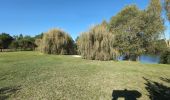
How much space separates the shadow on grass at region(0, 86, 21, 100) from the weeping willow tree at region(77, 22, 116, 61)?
11.2 meters

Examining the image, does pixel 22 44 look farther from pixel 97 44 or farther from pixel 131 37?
pixel 97 44

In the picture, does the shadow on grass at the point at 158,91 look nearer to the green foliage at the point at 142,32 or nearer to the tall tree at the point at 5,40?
the green foliage at the point at 142,32

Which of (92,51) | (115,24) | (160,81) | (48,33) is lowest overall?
(160,81)

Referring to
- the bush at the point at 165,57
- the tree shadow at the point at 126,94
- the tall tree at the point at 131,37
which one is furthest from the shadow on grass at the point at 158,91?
the bush at the point at 165,57

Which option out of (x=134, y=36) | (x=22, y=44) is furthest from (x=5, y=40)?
(x=134, y=36)

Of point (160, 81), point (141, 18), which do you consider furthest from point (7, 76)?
point (141, 18)

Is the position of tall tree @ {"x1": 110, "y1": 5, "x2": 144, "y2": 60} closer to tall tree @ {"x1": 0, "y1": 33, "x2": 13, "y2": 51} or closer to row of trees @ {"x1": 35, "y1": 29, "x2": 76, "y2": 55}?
row of trees @ {"x1": 35, "y1": 29, "x2": 76, "y2": 55}

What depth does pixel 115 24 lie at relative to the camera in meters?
32.0

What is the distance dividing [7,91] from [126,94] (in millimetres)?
3550

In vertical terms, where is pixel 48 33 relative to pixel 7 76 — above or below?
above

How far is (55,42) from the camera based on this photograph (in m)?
24.6

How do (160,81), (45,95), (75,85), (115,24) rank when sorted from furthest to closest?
(115,24) < (160,81) < (75,85) < (45,95)

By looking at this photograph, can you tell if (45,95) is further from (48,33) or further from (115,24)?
(115,24)

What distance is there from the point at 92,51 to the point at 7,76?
33.2 ft
